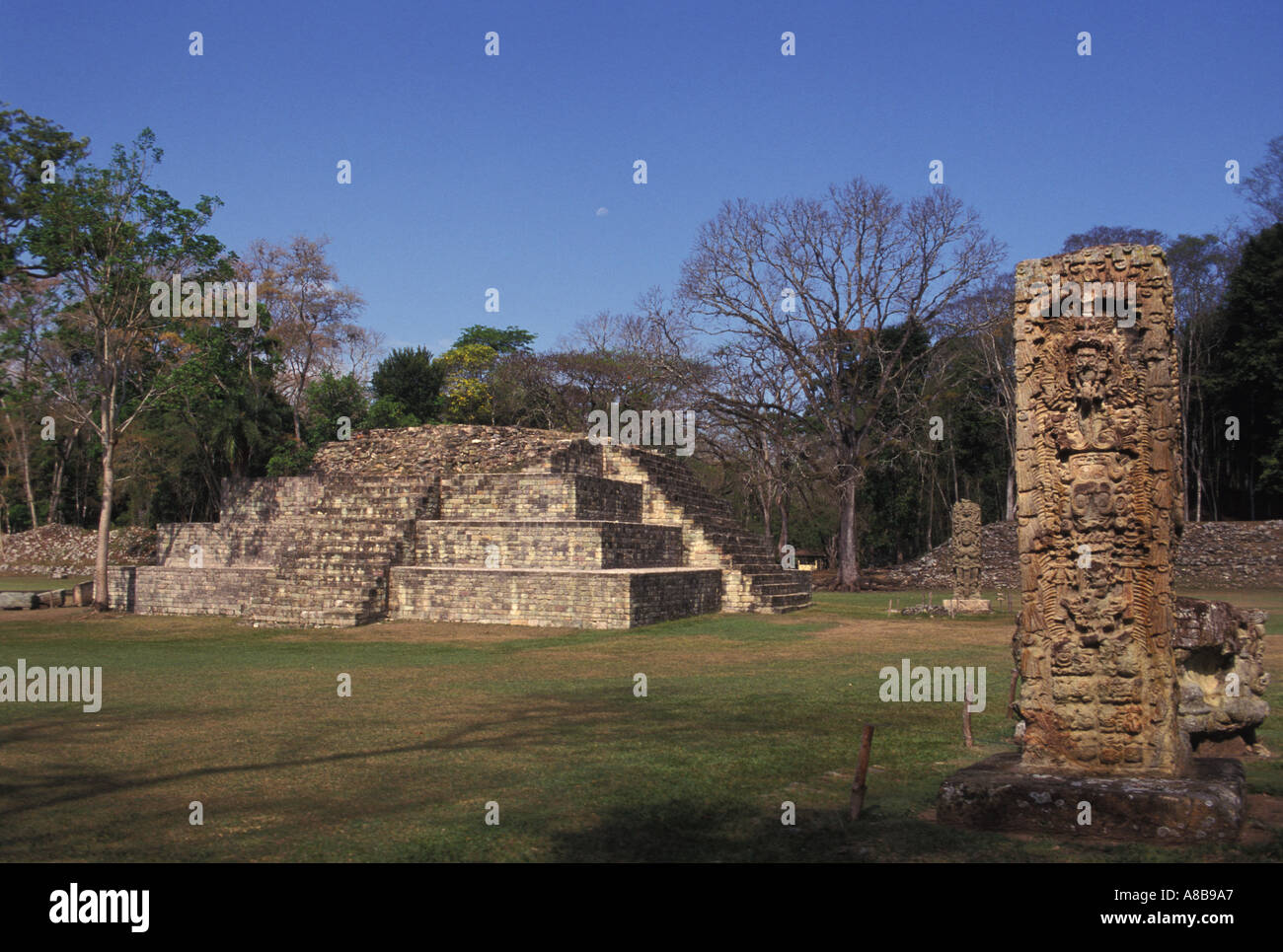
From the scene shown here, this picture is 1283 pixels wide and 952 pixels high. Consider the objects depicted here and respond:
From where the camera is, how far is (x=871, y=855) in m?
4.89

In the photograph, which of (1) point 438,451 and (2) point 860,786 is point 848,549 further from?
(2) point 860,786

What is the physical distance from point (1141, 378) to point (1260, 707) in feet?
9.73

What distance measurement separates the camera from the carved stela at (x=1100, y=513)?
565 centimetres

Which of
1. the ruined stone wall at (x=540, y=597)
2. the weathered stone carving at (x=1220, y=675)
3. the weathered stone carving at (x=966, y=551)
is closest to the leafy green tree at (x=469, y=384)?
the ruined stone wall at (x=540, y=597)

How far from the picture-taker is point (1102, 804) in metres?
5.04

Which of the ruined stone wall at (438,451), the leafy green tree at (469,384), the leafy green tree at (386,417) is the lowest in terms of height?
the ruined stone wall at (438,451)

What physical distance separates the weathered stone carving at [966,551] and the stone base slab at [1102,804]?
15.8 meters

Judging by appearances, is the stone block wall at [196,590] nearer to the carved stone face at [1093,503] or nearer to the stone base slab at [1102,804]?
the stone base slab at [1102,804]

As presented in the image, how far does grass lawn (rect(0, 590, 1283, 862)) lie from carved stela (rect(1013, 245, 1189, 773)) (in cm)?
83

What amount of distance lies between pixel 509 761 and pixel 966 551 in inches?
635

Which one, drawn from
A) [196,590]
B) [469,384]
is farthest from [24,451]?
[196,590]
